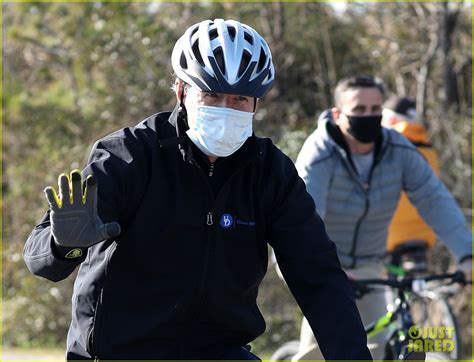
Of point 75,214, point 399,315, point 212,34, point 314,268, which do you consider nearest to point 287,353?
point 399,315

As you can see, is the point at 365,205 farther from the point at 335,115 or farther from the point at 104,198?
the point at 104,198

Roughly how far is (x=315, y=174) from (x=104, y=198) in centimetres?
276

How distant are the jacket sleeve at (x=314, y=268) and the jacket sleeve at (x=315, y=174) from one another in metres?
2.14

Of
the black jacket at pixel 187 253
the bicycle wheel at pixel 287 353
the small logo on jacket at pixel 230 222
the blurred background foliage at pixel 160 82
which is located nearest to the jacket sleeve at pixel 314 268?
the black jacket at pixel 187 253

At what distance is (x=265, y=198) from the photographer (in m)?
3.64

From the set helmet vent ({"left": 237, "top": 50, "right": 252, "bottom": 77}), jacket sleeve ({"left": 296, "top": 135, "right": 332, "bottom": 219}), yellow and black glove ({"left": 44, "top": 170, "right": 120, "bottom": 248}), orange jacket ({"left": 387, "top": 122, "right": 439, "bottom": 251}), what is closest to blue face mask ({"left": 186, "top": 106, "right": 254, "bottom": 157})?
helmet vent ({"left": 237, "top": 50, "right": 252, "bottom": 77})

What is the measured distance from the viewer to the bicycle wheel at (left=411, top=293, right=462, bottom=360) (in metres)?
7.85

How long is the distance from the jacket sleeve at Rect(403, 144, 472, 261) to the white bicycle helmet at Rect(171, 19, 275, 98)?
8.99 feet

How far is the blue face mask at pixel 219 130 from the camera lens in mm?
3561

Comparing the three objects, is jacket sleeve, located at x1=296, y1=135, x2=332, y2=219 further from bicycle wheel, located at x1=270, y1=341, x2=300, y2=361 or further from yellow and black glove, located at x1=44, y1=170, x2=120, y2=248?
yellow and black glove, located at x1=44, y1=170, x2=120, y2=248

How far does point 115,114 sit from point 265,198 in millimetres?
7878

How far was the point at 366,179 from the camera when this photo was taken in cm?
624

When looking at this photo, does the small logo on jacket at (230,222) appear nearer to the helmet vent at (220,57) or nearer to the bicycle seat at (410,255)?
the helmet vent at (220,57)

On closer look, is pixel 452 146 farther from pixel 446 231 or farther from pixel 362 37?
pixel 446 231
